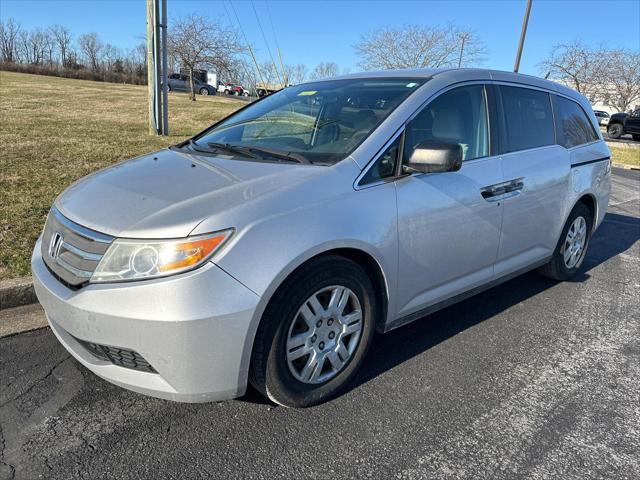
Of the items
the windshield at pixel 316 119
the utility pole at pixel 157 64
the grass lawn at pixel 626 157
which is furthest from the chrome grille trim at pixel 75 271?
the grass lawn at pixel 626 157

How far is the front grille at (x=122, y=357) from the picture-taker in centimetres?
220

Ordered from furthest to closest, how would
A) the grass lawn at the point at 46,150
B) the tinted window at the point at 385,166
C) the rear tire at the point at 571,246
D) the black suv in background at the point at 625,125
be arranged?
the black suv in background at the point at 625,125
the grass lawn at the point at 46,150
the rear tire at the point at 571,246
the tinted window at the point at 385,166

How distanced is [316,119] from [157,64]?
9719mm

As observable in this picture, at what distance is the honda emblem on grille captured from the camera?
8.10 ft

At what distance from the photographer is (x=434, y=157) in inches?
108

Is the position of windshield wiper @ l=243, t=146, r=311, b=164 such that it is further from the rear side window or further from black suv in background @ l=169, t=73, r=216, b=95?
black suv in background @ l=169, t=73, r=216, b=95

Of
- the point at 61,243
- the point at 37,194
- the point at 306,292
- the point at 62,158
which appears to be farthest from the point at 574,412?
the point at 62,158

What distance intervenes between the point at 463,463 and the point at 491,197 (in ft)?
5.61

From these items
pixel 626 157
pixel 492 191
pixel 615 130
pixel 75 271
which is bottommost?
pixel 626 157

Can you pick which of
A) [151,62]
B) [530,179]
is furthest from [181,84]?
[530,179]

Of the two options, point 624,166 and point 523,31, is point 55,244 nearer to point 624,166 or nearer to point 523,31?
point 624,166

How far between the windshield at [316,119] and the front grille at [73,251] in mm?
1145

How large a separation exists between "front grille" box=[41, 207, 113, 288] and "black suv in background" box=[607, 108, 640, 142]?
102ft

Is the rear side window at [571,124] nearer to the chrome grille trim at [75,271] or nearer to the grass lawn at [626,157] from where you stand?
the chrome grille trim at [75,271]
